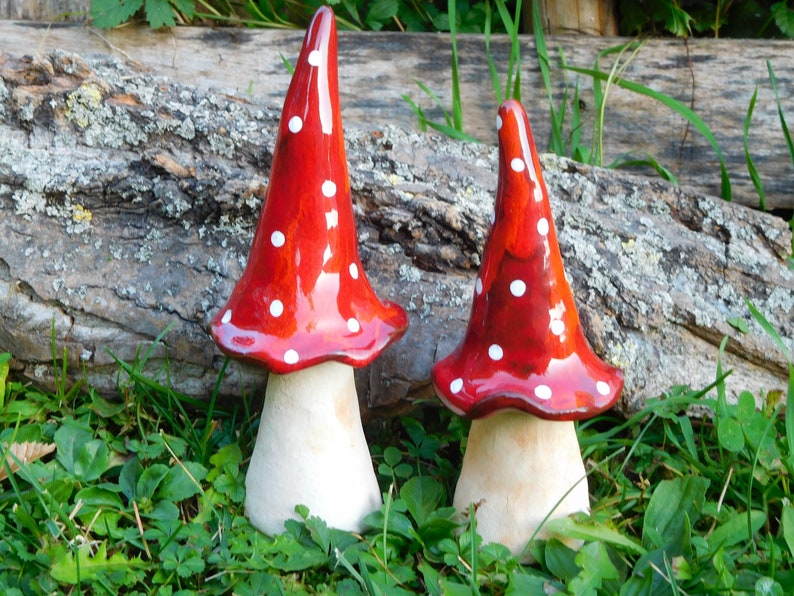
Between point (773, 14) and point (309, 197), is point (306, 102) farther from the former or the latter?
point (773, 14)

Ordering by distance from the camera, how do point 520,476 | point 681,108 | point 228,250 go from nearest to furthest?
point 520,476, point 228,250, point 681,108

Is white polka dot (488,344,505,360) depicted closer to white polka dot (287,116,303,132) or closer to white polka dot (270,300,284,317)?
white polka dot (270,300,284,317)

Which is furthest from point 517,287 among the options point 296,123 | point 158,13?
point 158,13

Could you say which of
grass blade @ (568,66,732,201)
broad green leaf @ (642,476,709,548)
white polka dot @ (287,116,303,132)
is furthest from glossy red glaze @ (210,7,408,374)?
grass blade @ (568,66,732,201)

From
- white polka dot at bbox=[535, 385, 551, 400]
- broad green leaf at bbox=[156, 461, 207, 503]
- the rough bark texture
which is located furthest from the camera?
the rough bark texture

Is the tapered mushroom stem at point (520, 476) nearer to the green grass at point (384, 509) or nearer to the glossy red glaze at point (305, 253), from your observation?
the green grass at point (384, 509)

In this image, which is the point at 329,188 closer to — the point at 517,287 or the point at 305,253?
the point at 305,253
